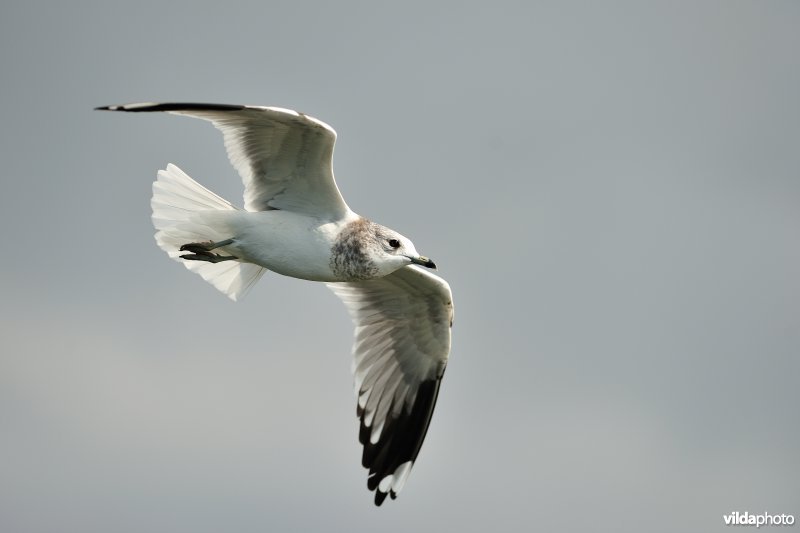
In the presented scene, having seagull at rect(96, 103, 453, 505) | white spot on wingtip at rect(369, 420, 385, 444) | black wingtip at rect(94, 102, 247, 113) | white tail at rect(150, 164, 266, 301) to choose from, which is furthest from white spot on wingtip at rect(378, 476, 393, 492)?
black wingtip at rect(94, 102, 247, 113)

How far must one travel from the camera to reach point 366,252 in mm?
7809

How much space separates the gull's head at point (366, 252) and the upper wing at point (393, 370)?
4.14 feet

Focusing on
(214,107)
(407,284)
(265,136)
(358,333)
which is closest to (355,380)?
(358,333)

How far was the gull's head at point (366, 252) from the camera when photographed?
781 centimetres

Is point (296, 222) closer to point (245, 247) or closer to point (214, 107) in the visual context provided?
point (245, 247)

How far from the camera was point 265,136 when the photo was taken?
7.72m

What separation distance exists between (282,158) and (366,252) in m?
0.89

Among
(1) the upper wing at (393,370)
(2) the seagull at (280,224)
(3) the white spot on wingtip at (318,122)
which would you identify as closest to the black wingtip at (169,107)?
(2) the seagull at (280,224)

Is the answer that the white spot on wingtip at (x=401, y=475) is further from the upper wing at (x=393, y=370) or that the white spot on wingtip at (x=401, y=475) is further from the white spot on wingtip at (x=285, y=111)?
the white spot on wingtip at (x=285, y=111)

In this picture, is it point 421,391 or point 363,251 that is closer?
point 363,251

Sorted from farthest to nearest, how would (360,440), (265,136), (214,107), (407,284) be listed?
(360,440) < (407,284) < (265,136) < (214,107)

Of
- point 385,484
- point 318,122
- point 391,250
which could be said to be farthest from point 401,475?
point 318,122

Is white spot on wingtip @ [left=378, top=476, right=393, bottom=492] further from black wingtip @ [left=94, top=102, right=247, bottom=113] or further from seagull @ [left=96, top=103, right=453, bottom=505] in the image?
black wingtip @ [left=94, top=102, right=247, bottom=113]

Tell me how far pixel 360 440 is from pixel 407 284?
1.59 meters
